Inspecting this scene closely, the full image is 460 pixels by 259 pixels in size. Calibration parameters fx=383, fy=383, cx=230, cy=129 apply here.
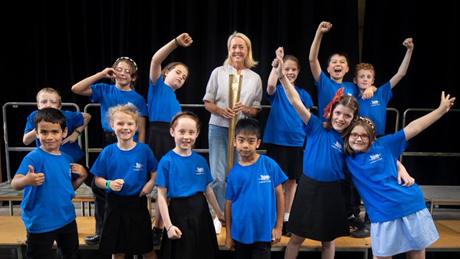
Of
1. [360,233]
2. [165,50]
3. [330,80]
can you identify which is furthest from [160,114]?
[360,233]

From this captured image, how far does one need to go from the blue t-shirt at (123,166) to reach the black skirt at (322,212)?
1.05 m

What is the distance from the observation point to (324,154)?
7.86 feet

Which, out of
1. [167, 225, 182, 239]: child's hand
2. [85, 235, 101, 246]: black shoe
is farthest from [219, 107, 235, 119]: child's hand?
[85, 235, 101, 246]: black shoe

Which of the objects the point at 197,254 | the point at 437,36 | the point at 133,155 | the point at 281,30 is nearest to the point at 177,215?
the point at 197,254

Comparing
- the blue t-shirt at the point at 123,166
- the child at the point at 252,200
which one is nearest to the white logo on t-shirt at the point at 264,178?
the child at the point at 252,200

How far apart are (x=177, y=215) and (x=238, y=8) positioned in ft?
9.17

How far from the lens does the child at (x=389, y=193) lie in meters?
2.24

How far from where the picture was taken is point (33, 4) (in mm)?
4355

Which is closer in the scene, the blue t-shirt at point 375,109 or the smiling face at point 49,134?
the smiling face at point 49,134

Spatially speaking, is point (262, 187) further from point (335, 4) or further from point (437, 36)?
point (437, 36)

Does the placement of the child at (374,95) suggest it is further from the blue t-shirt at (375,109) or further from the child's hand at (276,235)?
the child's hand at (276,235)

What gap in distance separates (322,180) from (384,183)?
36 centimetres

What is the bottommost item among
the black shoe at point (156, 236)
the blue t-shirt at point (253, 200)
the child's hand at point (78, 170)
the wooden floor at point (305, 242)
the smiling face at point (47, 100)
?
the wooden floor at point (305, 242)

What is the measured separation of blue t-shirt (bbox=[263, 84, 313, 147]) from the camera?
2.84 metres
